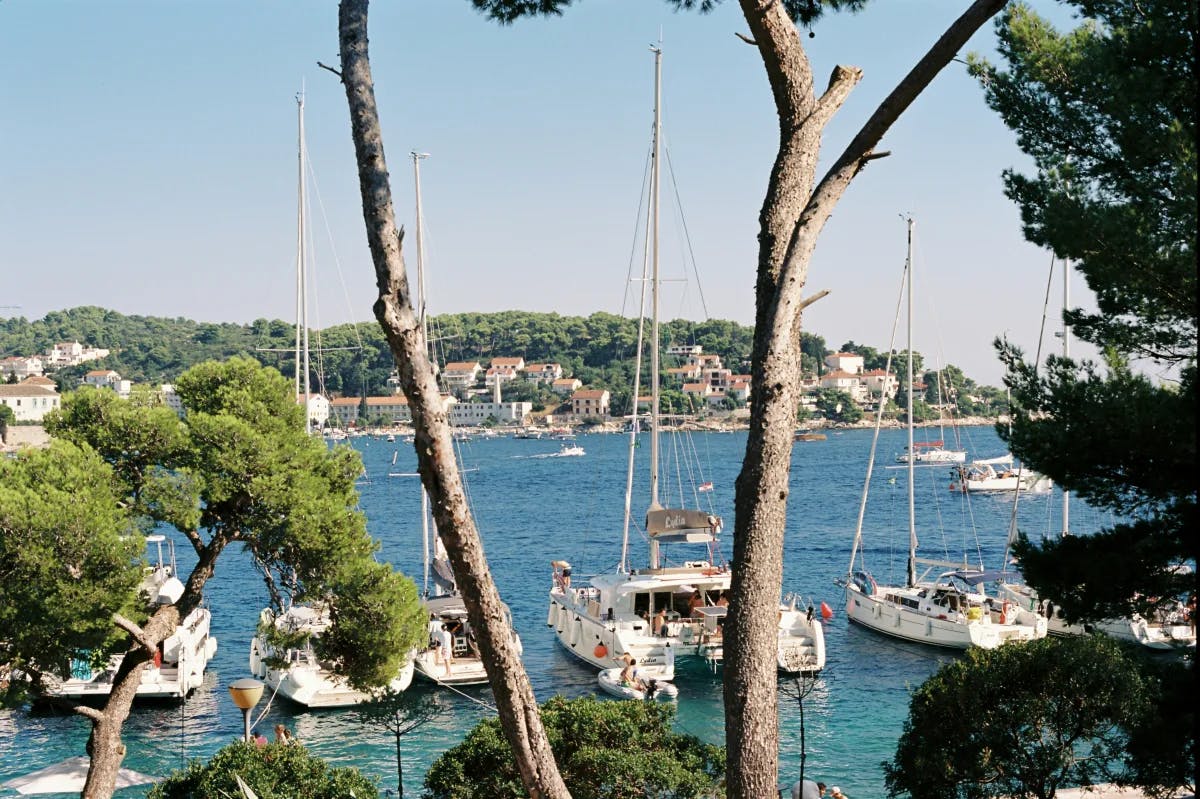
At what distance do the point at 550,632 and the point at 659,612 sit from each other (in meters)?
6.52

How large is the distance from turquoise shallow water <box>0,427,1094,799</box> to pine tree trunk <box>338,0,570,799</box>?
20.1 feet

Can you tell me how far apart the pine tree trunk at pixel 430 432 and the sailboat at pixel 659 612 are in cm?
1338

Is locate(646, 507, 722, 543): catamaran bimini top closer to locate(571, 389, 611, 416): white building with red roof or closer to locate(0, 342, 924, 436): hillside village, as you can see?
locate(0, 342, 924, 436): hillside village

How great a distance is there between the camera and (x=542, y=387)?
133750mm

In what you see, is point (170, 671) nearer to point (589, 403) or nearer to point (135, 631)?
point (135, 631)

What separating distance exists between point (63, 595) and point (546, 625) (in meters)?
19.6

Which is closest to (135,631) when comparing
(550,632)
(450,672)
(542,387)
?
(450,672)

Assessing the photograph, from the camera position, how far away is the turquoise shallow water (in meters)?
17.1

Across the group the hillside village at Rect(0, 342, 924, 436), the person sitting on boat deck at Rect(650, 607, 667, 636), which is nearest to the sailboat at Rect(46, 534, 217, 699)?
the person sitting on boat deck at Rect(650, 607, 667, 636)

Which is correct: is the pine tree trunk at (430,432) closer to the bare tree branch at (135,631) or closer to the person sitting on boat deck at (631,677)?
the bare tree branch at (135,631)

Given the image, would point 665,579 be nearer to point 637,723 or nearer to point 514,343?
point 637,723

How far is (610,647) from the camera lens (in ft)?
66.4

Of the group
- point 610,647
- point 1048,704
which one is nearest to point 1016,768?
point 1048,704

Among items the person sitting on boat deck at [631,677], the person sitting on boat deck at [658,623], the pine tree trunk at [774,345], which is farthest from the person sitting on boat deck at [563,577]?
the pine tree trunk at [774,345]
